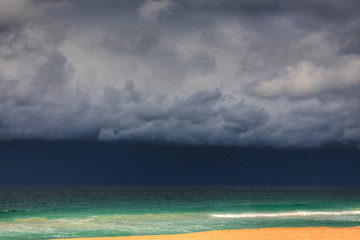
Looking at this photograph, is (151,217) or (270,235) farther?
(151,217)

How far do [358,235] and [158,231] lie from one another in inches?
515

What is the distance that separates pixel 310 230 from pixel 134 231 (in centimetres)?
1228

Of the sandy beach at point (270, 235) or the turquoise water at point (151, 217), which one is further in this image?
the turquoise water at point (151, 217)

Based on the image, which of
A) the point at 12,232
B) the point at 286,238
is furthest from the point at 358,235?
the point at 12,232

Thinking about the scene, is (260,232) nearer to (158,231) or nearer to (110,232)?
(158,231)

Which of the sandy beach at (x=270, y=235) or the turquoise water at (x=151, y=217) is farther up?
the sandy beach at (x=270, y=235)

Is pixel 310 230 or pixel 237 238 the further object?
pixel 310 230

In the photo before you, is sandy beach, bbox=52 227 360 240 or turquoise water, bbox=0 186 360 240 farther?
turquoise water, bbox=0 186 360 240

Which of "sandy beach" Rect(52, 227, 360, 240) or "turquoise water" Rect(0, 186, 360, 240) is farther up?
"sandy beach" Rect(52, 227, 360, 240)

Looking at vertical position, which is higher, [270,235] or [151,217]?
[270,235]

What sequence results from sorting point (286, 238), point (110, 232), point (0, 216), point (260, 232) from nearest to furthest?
point (286, 238) < point (260, 232) < point (110, 232) < point (0, 216)

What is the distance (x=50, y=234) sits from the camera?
23.9 meters

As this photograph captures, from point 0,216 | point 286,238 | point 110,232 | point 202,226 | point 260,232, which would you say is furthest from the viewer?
point 0,216

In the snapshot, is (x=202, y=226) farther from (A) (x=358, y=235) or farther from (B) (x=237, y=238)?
(A) (x=358, y=235)
